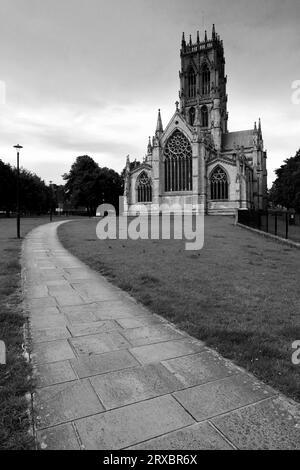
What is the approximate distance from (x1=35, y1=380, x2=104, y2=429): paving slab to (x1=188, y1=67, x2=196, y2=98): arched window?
220 ft

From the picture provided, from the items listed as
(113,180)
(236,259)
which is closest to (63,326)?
(236,259)

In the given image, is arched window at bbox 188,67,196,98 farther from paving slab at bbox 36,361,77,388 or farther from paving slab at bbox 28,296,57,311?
paving slab at bbox 36,361,77,388

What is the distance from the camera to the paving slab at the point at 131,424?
2.46m

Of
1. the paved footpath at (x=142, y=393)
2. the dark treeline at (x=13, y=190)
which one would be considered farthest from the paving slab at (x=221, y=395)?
the dark treeline at (x=13, y=190)

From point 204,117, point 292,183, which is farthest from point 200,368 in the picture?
point 204,117

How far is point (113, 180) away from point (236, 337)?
68635 mm

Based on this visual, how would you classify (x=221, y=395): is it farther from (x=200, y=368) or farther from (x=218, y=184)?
(x=218, y=184)

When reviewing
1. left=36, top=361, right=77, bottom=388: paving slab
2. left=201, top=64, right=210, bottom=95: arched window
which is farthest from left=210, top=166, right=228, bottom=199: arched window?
left=36, top=361, right=77, bottom=388: paving slab

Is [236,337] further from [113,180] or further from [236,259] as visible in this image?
[113,180]

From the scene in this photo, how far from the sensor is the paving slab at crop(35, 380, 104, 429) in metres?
2.74

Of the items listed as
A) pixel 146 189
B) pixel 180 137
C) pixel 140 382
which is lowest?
pixel 140 382

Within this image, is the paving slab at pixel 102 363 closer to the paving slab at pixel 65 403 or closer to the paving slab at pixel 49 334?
the paving slab at pixel 65 403

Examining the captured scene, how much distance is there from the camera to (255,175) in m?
58.9

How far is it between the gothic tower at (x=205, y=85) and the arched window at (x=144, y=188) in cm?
1577
